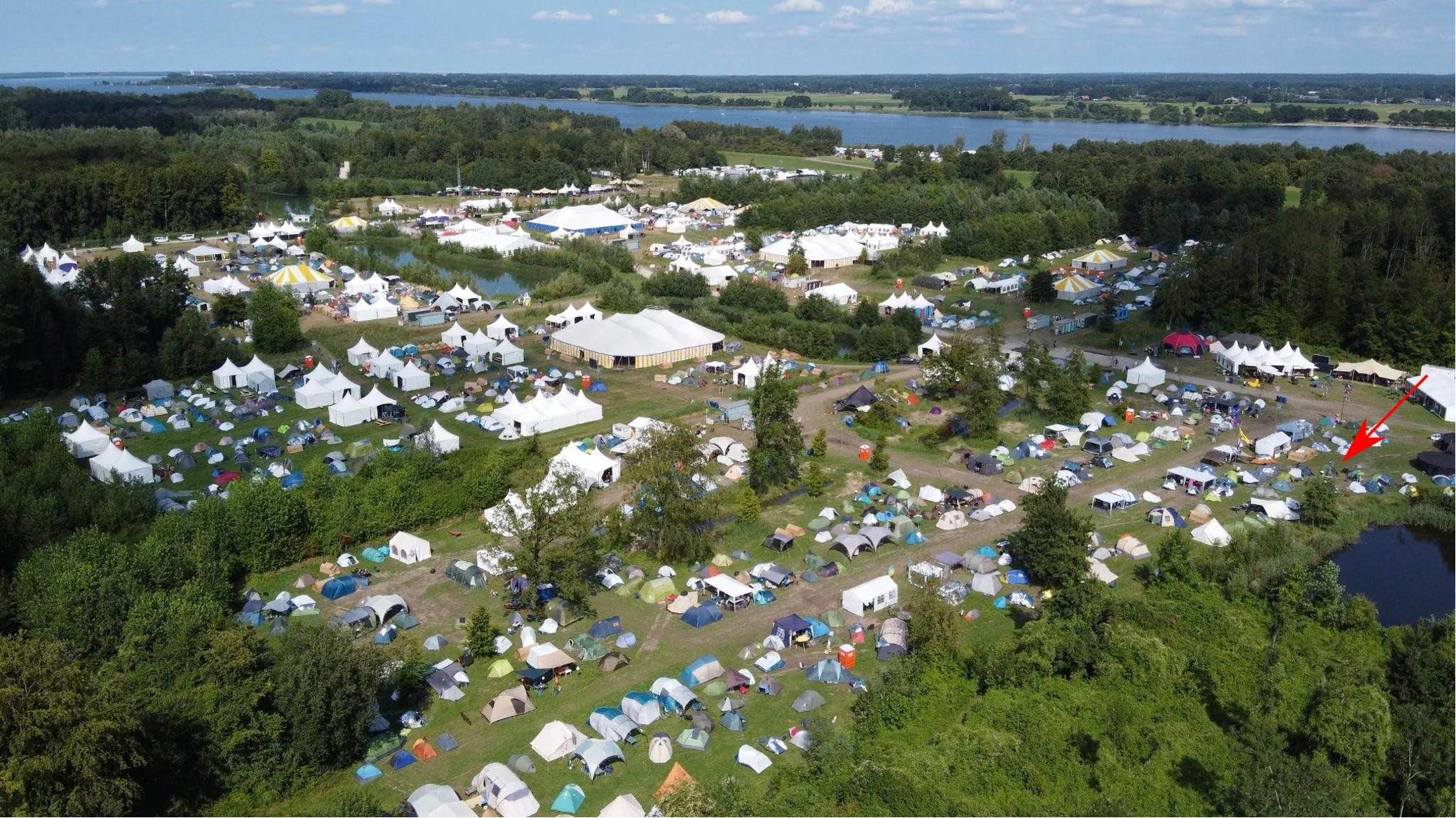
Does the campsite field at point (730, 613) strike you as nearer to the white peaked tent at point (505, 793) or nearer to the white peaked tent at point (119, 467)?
the white peaked tent at point (505, 793)

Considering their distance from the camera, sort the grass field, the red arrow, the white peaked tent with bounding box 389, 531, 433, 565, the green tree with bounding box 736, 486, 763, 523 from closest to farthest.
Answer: the white peaked tent with bounding box 389, 531, 433, 565 < the green tree with bounding box 736, 486, 763, 523 < the red arrow < the grass field

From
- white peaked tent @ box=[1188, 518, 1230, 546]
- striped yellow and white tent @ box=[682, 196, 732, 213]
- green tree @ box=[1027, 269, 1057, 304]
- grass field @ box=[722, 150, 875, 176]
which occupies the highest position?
grass field @ box=[722, 150, 875, 176]

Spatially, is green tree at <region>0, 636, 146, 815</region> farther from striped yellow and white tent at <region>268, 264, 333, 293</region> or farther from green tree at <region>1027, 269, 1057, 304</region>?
green tree at <region>1027, 269, 1057, 304</region>

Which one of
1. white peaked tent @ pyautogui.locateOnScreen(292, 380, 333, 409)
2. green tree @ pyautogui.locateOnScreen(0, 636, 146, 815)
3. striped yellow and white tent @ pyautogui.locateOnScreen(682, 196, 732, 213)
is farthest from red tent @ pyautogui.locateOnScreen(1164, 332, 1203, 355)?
striped yellow and white tent @ pyautogui.locateOnScreen(682, 196, 732, 213)

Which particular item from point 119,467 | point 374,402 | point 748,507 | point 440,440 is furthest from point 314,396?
point 748,507

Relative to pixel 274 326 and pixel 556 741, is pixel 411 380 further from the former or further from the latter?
pixel 556 741

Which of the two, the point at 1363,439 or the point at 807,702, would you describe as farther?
the point at 1363,439

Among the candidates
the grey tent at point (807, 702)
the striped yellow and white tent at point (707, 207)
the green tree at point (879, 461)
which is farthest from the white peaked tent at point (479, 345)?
the striped yellow and white tent at point (707, 207)

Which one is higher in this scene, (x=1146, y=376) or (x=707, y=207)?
(x=707, y=207)
